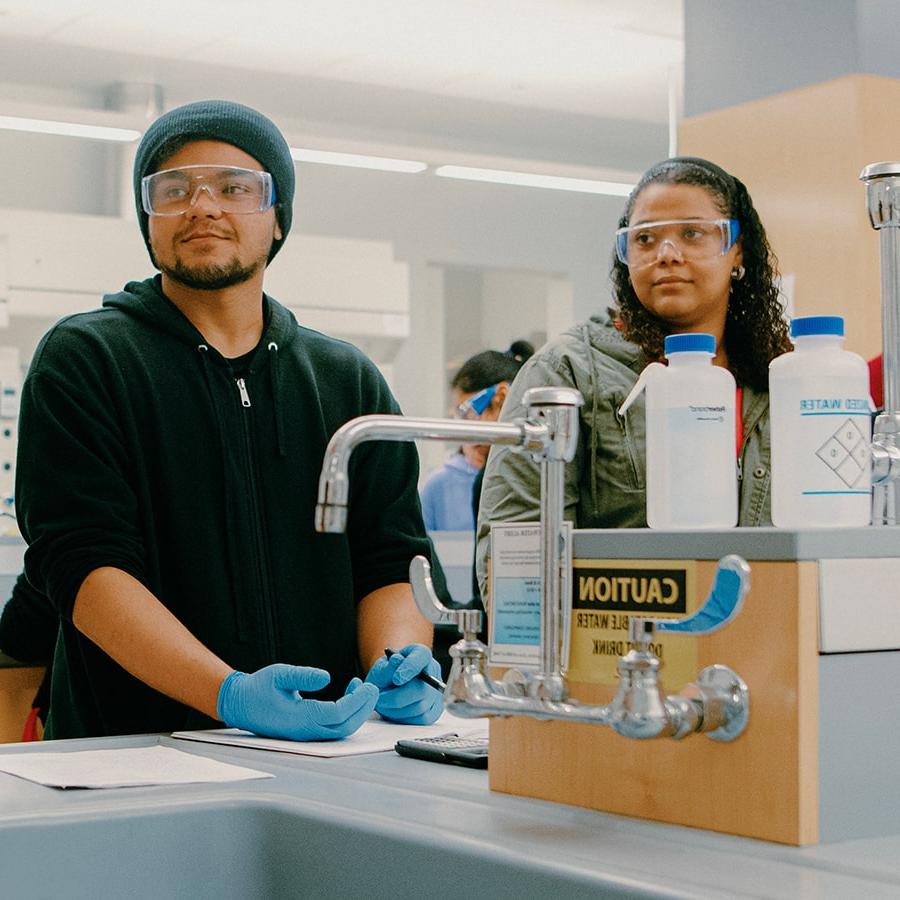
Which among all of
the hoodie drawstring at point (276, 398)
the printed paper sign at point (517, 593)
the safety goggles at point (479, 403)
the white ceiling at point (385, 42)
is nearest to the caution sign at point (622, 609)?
the printed paper sign at point (517, 593)

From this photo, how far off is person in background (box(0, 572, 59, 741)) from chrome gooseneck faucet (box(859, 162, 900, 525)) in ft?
4.10

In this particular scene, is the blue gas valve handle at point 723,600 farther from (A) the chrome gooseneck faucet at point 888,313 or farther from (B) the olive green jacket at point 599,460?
(B) the olive green jacket at point 599,460

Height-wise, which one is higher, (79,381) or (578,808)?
(79,381)

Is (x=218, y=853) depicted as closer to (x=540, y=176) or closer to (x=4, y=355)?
(x=4, y=355)

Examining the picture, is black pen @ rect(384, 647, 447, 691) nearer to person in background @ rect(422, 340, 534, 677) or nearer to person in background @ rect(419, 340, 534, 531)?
person in background @ rect(422, 340, 534, 677)

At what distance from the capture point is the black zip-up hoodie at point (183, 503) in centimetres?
190

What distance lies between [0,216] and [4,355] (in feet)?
2.16

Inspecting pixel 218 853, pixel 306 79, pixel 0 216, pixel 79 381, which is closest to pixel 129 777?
pixel 218 853

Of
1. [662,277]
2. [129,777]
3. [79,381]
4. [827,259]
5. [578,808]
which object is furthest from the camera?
[827,259]

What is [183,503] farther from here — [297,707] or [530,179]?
[530,179]

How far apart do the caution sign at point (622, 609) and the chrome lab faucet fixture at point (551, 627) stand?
0.05 ft

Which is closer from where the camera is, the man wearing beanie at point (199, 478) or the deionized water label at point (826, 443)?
the deionized water label at point (826, 443)

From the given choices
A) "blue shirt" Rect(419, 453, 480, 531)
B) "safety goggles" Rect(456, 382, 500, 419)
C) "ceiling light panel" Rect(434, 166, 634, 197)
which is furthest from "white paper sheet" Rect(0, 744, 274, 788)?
"ceiling light panel" Rect(434, 166, 634, 197)

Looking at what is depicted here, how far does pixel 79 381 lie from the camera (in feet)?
6.40
